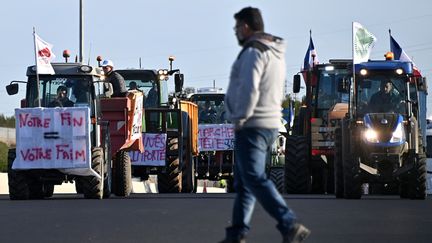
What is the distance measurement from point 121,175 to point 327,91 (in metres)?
5.19

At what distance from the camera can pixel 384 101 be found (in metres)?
25.4

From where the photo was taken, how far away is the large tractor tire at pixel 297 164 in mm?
29359

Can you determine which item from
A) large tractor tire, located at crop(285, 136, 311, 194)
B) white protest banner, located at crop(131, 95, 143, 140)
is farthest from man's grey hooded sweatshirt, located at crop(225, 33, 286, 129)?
large tractor tire, located at crop(285, 136, 311, 194)

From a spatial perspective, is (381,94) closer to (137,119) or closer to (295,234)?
(137,119)

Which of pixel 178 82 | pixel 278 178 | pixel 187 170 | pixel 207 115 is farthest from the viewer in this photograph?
pixel 207 115

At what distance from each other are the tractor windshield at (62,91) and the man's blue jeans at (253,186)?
1439 centimetres

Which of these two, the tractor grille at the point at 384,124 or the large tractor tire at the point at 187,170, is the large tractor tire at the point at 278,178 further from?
the tractor grille at the point at 384,124

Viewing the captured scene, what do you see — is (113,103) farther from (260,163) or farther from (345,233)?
(260,163)

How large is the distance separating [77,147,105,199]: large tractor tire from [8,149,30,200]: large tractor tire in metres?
1.10

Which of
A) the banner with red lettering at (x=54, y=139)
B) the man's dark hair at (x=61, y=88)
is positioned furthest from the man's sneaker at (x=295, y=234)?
the man's dark hair at (x=61, y=88)

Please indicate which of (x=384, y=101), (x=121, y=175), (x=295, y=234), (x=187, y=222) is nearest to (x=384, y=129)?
(x=384, y=101)

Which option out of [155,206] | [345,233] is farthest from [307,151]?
[345,233]

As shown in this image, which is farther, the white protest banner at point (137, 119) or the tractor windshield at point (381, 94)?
the white protest banner at point (137, 119)

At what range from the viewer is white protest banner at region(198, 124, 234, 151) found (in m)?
39.2
